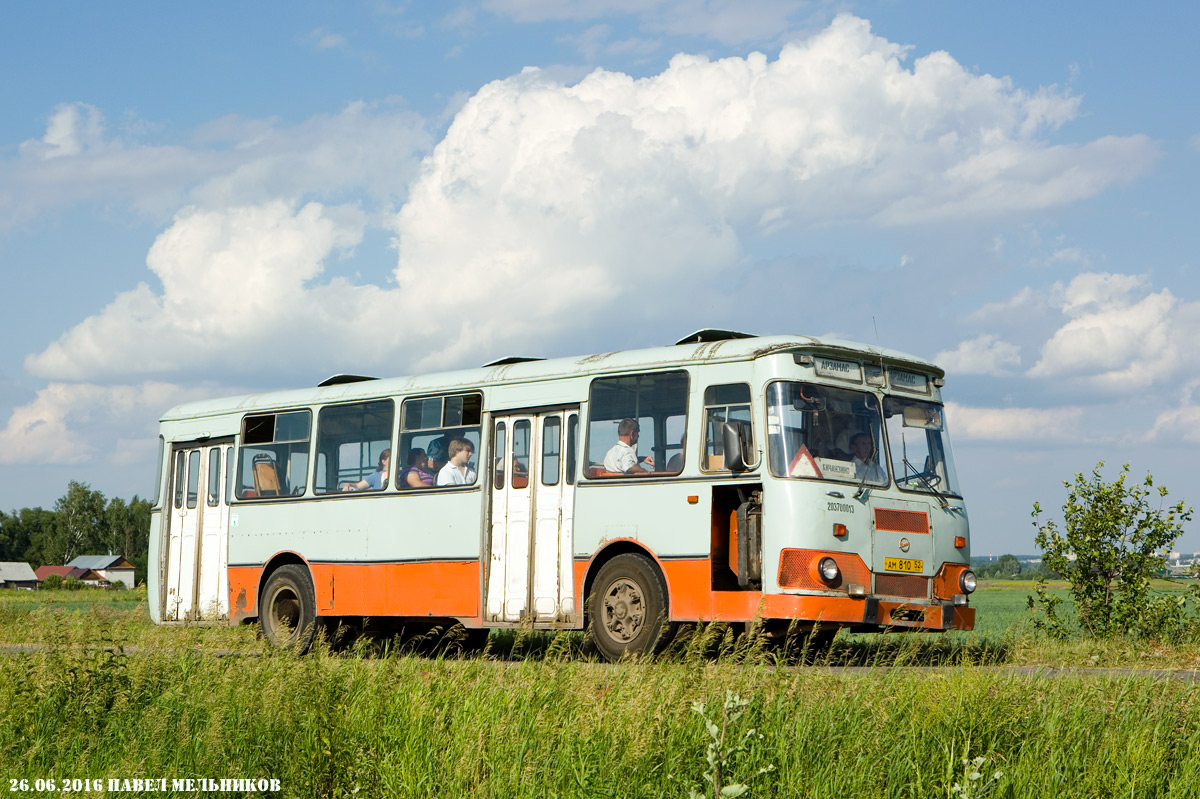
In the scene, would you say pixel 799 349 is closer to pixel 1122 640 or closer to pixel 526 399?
pixel 526 399

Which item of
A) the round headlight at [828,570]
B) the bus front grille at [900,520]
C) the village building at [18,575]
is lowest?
the village building at [18,575]

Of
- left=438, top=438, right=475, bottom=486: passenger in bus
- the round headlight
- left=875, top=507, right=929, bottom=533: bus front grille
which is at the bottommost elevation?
the round headlight

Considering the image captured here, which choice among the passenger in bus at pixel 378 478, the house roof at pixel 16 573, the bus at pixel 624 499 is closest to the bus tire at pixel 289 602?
the bus at pixel 624 499

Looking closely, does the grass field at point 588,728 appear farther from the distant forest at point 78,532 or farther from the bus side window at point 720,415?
the distant forest at point 78,532

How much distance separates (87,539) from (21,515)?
9799 mm

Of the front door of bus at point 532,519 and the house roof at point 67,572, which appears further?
the house roof at point 67,572

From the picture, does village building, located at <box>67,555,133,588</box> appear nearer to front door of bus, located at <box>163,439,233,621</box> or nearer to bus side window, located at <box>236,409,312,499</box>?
front door of bus, located at <box>163,439,233,621</box>

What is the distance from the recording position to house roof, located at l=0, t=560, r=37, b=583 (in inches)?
5054

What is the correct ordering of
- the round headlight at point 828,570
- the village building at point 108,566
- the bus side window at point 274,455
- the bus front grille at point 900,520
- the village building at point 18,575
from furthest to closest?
1. the village building at point 108,566
2. the village building at point 18,575
3. the bus side window at point 274,455
4. the bus front grille at point 900,520
5. the round headlight at point 828,570

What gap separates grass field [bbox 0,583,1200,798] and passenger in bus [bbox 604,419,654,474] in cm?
289

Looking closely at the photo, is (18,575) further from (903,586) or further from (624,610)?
(903,586)

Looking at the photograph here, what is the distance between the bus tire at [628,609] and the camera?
12.7m

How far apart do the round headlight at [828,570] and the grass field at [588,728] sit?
57.9 inches

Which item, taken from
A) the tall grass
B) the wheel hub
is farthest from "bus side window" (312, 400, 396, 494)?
the tall grass
